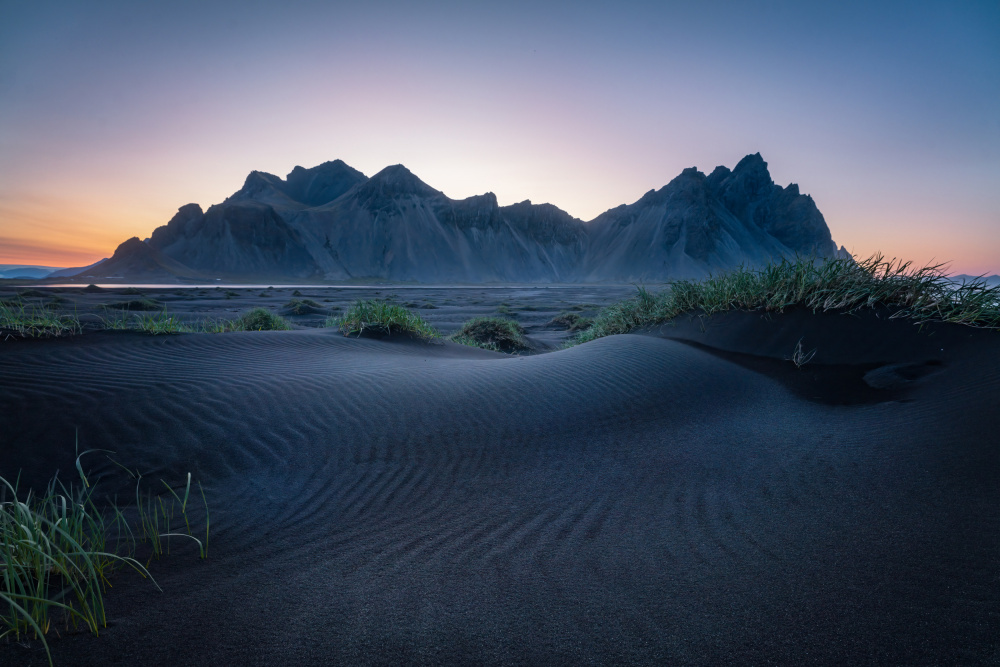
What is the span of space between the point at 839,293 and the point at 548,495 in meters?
5.66

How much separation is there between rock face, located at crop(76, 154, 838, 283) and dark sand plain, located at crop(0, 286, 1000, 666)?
325 ft

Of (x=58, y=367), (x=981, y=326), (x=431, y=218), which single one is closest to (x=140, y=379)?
(x=58, y=367)

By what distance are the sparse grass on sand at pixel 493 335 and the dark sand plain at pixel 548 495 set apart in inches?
198

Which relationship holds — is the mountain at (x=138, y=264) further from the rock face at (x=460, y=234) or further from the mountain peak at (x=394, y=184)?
the mountain peak at (x=394, y=184)

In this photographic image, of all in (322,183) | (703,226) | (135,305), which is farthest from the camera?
(322,183)

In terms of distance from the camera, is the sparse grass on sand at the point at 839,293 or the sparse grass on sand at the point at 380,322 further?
the sparse grass on sand at the point at 380,322

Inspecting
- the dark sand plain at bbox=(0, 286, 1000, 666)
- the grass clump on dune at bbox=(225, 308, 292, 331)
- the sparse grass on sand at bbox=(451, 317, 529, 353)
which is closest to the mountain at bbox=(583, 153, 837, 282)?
the sparse grass on sand at bbox=(451, 317, 529, 353)

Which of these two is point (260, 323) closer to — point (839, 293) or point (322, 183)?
point (839, 293)

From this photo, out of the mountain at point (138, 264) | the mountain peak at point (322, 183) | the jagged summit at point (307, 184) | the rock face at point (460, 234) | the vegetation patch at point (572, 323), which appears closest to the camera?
the vegetation patch at point (572, 323)

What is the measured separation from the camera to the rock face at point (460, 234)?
10500 cm

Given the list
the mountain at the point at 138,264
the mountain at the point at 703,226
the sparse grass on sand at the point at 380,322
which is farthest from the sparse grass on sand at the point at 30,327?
the mountain at the point at 703,226

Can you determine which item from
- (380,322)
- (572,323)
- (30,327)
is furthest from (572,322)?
(30,327)

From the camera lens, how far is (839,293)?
629 centimetres

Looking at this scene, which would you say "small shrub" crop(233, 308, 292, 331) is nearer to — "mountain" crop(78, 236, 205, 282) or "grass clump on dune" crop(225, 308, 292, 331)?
"grass clump on dune" crop(225, 308, 292, 331)
